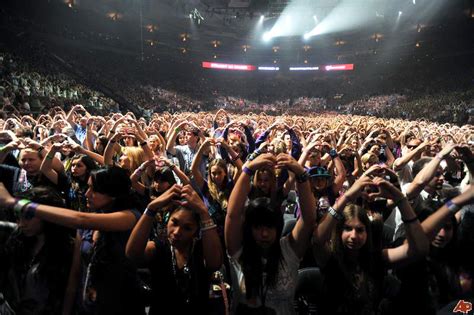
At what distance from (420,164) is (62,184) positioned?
4.10m

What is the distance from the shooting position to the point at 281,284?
2.16 meters

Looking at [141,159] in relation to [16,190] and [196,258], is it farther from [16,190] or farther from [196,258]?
[196,258]

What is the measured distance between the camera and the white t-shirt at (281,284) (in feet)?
7.04

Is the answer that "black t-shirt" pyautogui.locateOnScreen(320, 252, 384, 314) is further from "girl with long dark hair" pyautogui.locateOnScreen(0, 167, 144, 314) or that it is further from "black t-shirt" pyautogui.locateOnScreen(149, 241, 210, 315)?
"girl with long dark hair" pyautogui.locateOnScreen(0, 167, 144, 314)

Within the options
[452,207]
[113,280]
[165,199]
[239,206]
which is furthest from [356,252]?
[113,280]

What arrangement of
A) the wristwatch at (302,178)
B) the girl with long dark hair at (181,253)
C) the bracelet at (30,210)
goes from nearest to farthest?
the bracelet at (30,210) < the girl with long dark hair at (181,253) < the wristwatch at (302,178)

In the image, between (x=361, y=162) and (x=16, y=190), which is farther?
(x=361, y=162)

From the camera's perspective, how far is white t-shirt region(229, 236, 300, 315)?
2.14 metres

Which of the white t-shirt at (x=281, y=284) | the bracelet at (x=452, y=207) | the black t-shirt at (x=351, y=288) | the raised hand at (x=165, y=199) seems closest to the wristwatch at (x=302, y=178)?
the white t-shirt at (x=281, y=284)

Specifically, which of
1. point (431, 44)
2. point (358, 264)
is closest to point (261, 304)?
point (358, 264)

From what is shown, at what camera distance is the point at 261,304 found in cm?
215

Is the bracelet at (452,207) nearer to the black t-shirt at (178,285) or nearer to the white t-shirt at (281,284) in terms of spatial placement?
the white t-shirt at (281,284)

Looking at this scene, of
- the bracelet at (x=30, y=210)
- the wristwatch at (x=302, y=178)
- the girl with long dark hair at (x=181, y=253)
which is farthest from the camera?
the wristwatch at (x=302, y=178)

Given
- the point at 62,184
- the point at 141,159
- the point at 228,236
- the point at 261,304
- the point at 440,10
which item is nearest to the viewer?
the point at 261,304
